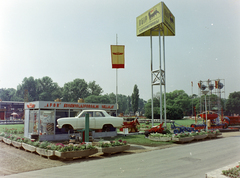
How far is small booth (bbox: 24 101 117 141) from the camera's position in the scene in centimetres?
1456

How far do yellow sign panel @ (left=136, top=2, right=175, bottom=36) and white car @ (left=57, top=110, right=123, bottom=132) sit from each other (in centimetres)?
1065

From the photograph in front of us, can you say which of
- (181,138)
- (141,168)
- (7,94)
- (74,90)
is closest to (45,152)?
(141,168)

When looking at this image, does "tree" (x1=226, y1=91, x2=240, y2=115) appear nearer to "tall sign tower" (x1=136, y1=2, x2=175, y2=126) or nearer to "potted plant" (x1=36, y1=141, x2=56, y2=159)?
"tall sign tower" (x1=136, y1=2, x2=175, y2=126)

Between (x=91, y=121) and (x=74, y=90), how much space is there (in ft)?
218

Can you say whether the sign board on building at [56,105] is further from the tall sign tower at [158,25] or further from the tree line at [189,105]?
the tree line at [189,105]

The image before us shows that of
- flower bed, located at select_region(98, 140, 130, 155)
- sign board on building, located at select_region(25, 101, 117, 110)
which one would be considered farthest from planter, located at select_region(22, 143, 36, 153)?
sign board on building, located at select_region(25, 101, 117, 110)

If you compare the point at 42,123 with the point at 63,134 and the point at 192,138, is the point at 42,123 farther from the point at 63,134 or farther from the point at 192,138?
the point at 192,138

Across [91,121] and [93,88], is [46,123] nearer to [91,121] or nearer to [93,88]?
[91,121]

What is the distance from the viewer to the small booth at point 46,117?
47.8ft

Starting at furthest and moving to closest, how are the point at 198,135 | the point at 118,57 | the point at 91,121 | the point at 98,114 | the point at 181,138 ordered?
the point at 118,57, the point at 198,135, the point at 98,114, the point at 91,121, the point at 181,138

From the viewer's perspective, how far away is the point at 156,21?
1920 centimetres

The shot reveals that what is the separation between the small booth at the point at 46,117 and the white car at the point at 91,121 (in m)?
1.71

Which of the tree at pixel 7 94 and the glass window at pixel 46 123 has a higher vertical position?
the tree at pixel 7 94

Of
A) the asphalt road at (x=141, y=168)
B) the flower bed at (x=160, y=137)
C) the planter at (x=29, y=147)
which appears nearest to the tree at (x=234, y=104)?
the flower bed at (x=160, y=137)
